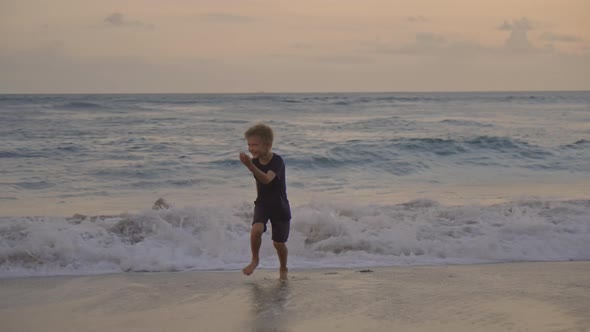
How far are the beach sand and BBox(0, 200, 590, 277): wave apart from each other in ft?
1.63

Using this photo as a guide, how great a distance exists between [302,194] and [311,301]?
23.1 feet

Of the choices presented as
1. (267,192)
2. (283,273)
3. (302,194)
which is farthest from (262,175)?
(302,194)

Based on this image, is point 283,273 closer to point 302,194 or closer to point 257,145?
point 257,145

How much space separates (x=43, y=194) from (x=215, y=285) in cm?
696

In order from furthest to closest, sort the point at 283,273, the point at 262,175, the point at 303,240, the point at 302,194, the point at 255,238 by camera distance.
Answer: the point at 302,194 < the point at 303,240 < the point at 283,273 < the point at 255,238 < the point at 262,175

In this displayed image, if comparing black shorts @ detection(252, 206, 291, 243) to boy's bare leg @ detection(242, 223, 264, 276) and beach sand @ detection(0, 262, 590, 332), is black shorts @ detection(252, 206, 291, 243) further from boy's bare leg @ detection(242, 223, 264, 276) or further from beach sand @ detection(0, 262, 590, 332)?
beach sand @ detection(0, 262, 590, 332)

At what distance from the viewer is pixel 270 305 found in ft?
15.9

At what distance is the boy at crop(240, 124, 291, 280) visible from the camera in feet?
17.6

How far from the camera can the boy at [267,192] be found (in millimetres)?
5375

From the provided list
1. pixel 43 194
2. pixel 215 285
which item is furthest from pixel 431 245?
pixel 43 194

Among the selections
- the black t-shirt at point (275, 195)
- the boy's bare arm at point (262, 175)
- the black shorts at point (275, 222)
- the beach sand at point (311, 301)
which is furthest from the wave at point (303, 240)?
the boy's bare arm at point (262, 175)

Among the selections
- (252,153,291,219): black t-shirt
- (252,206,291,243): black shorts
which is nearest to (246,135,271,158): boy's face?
(252,153,291,219): black t-shirt

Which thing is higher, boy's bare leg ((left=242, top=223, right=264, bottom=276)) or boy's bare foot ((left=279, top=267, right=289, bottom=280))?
boy's bare leg ((left=242, top=223, right=264, bottom=276))

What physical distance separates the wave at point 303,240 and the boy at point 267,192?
935mm
